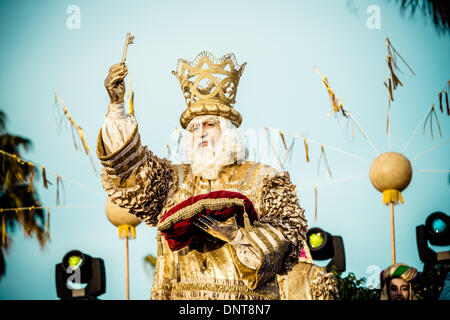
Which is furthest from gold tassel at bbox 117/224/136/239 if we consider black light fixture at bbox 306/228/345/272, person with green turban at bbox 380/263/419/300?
person with green turban at bbox 380/263/419/300

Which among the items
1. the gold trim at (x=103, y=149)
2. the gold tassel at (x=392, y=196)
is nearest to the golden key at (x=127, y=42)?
the gold trim at (x=103, y=149)

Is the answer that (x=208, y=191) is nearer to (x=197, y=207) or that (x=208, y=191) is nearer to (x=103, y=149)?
(x=197, y=207)

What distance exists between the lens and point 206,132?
226 inches

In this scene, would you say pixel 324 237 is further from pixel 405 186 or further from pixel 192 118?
pixel 192 118

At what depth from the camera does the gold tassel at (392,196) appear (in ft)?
36.3

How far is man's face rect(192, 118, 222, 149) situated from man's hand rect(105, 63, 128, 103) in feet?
2.45

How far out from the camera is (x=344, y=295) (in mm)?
11180

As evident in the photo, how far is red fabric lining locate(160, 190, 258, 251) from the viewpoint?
5168mm

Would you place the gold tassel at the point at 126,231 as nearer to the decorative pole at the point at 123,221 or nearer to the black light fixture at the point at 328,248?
the decorative pole at the point at 123,221

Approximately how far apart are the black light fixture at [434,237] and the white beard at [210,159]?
6306mm

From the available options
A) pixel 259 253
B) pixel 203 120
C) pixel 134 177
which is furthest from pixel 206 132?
pixel 259 253

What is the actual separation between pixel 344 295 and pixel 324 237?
1.04 metres

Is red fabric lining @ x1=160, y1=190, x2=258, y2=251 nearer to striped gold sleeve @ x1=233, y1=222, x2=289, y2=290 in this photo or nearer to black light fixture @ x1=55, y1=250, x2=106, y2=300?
striped gold sleeve @ x1=233, y1=222, x2=289, y2=290

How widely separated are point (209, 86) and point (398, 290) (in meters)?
4.37
